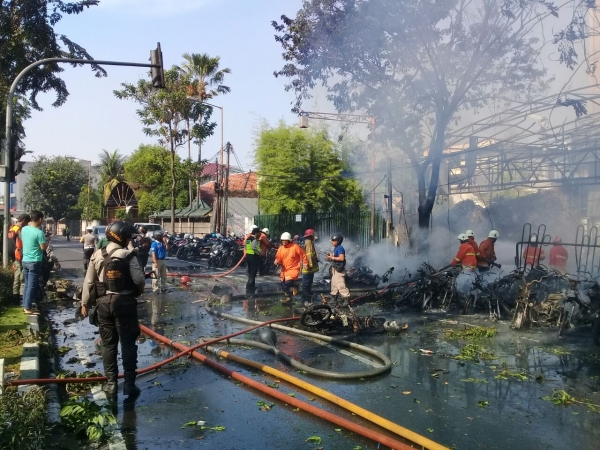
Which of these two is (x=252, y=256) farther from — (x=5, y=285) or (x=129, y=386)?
(x=129, y=386)

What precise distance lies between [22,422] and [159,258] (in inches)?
411

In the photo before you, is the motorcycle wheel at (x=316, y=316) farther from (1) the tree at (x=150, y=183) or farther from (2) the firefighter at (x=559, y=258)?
(1) the tree at (x=150, y=183)

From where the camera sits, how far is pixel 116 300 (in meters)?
5.65

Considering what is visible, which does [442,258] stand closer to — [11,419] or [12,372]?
[12,372]

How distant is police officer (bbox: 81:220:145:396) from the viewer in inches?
223

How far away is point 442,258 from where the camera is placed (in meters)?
19.1

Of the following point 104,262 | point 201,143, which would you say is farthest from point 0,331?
point 201,143

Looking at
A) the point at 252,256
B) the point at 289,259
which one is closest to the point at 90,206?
the point at 252,256

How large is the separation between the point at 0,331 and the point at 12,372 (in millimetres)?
2542

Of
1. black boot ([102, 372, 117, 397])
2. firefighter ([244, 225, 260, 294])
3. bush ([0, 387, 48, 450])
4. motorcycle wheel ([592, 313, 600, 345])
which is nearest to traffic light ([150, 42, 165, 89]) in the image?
firefighter ([244, 225, 260, 294])

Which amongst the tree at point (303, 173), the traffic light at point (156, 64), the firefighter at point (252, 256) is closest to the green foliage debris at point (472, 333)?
the firefighter at point (252, 256)

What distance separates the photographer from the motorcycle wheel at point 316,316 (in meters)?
9.11

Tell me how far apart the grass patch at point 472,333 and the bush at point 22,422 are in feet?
20.8

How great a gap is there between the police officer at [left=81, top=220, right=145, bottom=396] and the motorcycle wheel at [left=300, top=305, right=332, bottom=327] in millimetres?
3745
